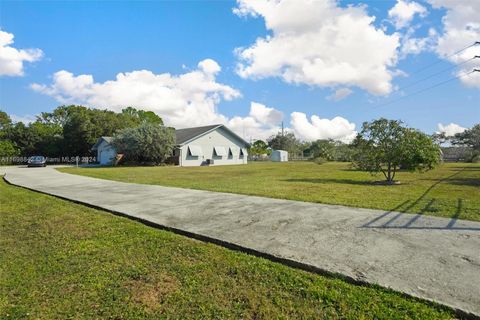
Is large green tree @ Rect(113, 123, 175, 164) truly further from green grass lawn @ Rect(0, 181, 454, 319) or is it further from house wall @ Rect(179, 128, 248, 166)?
green grass lawn @ Rect(0, 181, 454, 319)

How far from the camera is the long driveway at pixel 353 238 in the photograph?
265 cm

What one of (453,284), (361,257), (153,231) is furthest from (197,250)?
(453,284)

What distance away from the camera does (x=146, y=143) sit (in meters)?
27.7

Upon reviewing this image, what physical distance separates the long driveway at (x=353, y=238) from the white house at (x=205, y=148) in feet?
79.7

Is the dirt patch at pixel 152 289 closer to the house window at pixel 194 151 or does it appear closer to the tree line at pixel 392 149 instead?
the tree line at pixel 392 149

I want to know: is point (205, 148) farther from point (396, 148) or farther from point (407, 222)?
point (407, 222)

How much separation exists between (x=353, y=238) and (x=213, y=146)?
99.8 feet

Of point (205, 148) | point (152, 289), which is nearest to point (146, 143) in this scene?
point (205, 148)

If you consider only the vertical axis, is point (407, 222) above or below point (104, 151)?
below

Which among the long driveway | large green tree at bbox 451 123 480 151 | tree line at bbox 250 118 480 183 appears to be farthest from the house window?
large green tree at bbox 451 123 480 151

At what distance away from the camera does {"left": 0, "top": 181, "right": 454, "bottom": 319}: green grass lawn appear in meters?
2.30

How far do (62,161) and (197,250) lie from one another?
4240cm

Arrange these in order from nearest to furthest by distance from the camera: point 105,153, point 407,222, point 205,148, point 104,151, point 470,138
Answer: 1. point 407,222
2. point 205,148
3. point 105,153
4. point 104,151
5. point 470,138

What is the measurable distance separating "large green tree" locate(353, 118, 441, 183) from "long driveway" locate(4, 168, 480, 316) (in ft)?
23.2
